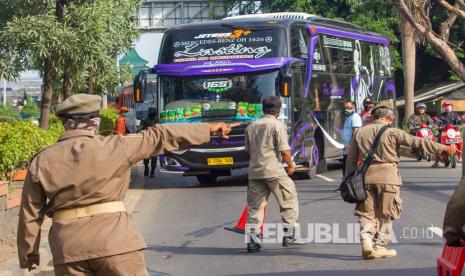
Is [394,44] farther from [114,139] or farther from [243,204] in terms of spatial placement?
[114,139]

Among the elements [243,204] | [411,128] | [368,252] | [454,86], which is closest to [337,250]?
[368,252]

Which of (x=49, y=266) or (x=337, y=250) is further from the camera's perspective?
(x=337, y=250)

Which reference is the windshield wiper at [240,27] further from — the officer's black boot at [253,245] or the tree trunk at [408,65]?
the tree trunk at [408,65]

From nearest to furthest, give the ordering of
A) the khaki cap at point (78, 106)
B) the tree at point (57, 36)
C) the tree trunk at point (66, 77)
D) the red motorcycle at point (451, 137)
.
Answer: the khaki cap at point (78, 106) → the tree at point (57, 36) → the tree trunk at point (66, 77) → the red motorcycle at point (451, 137)

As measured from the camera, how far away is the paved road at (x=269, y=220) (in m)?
9.58

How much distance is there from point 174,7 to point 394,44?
410 inches

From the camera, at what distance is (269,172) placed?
10555 mm

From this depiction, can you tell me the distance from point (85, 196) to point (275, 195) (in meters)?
5.56

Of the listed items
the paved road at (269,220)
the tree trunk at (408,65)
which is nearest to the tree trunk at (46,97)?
the paved road at (269,220)

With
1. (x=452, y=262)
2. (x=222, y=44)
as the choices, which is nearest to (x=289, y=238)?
(x=452, y=262)

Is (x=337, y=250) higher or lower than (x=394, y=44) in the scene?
lower

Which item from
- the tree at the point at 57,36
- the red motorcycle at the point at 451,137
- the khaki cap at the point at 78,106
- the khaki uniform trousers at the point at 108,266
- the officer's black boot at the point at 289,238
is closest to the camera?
the khaki uniform trousers at the point at 108,266

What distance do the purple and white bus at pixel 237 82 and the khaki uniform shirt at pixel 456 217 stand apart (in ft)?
46.5

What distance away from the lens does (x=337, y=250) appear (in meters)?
10.6
